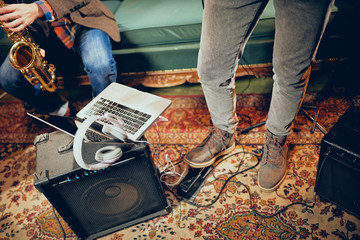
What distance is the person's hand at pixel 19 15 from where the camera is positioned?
1.16 meters

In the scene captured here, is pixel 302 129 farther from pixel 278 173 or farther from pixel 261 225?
pixel 261 225

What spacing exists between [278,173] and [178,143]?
1.89ft

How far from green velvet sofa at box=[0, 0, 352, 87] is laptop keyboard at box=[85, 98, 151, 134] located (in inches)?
25.7

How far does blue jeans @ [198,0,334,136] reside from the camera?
0.76 m

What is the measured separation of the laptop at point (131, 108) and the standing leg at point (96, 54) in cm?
27

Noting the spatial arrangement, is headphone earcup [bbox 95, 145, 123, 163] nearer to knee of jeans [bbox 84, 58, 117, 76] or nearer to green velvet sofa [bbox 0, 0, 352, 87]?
knee of jeans [bbox 84, 58, 117, 76]

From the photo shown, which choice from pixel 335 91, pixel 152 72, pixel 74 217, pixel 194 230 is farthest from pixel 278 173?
pixel 152 72

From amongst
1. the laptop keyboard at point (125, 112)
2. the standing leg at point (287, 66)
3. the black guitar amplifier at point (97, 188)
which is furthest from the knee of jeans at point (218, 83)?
the black guitar amplifier at point (97, 188)

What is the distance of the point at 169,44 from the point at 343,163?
118 centimetres

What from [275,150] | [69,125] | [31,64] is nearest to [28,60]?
[31,64]

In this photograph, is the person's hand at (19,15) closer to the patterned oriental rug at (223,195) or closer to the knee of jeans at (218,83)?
the patterned oriental rug at (223,195)

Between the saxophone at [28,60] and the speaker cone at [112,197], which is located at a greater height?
the saxophone at [28,60]

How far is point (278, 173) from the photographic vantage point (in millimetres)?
1146

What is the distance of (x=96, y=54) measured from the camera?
1.34m
